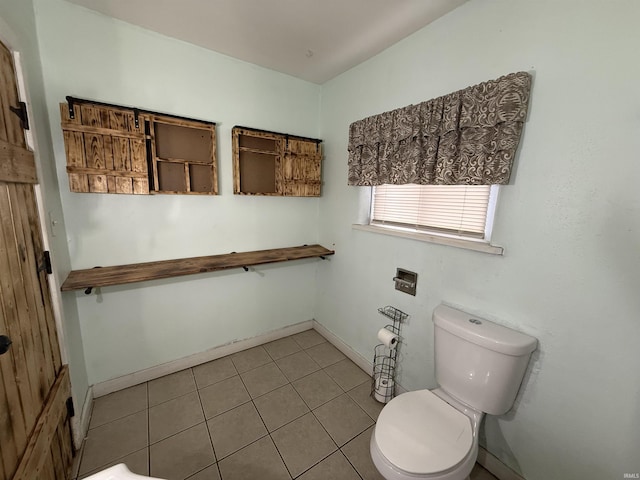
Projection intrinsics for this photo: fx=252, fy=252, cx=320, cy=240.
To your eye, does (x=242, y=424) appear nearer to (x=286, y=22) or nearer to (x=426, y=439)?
(x=426, y=439)

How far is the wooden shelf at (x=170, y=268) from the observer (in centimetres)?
150

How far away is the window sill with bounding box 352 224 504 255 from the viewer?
4.21 feet

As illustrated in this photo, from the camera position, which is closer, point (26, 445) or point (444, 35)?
point (26, 445)

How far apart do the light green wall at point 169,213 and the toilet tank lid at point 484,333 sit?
1.51 metres

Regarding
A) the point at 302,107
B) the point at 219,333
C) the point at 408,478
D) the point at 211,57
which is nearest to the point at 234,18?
the point at 211,57

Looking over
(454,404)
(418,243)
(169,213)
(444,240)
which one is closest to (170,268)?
(169,213)

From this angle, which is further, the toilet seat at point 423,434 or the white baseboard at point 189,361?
the white baseboard at point 189,361

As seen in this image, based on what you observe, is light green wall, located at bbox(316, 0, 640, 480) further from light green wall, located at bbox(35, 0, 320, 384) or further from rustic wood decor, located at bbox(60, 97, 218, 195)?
rustic wood decor, located at bbox(60, 97, 218, 195)

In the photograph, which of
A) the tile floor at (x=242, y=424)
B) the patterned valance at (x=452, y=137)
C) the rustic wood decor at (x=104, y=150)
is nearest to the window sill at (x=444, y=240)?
the patterned valance at (x=452, y=137)

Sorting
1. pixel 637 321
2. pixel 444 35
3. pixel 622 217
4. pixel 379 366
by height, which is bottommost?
pixel 379 366

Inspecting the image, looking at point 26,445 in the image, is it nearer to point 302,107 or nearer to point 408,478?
point 408,478

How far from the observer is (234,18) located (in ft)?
4.96

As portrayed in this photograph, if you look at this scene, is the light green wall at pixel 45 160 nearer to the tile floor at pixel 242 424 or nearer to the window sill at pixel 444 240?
the tile floor at pixel 242 424

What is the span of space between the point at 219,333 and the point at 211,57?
7.29ft
